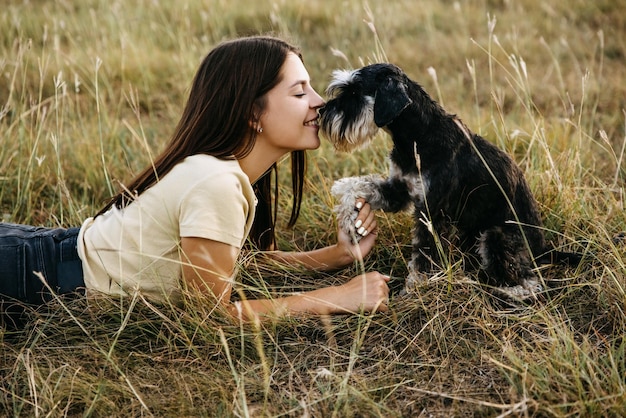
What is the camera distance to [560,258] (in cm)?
337

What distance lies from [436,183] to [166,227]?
135cm

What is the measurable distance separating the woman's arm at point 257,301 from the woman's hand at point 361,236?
0.88ft

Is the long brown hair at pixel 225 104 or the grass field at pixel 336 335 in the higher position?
the long brown hair at pixel 225 104

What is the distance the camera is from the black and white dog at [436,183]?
10.3 ft

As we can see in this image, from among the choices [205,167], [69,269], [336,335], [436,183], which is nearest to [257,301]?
[336,335]

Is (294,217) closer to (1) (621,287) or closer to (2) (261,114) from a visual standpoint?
(2) (261,114)

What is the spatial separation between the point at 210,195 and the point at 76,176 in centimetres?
238

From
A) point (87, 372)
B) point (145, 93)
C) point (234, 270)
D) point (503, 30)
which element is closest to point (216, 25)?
point (145, 93)

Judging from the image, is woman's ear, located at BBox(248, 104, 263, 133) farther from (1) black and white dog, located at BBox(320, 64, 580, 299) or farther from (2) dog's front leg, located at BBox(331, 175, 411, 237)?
A: (2) dog's front leg, located at BBox(331, 175, 411, 237)

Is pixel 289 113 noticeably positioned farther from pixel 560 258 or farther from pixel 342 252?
pixel 560 258

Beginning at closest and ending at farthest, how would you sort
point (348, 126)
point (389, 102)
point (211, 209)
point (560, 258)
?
point (211, 209) < point (389, 102) < point (348, 126) < point (560, 258)

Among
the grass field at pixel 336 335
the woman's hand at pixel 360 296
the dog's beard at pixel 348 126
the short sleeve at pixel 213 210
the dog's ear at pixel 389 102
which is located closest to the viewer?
the grass field at pixel 336 335

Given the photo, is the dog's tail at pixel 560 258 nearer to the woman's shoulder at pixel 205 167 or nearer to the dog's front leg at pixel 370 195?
the dog's front leg at pixel 370 195

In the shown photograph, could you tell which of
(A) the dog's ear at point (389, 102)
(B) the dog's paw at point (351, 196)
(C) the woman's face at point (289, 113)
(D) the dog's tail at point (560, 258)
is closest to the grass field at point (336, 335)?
(D) the dog's tail at point (560, 258)
